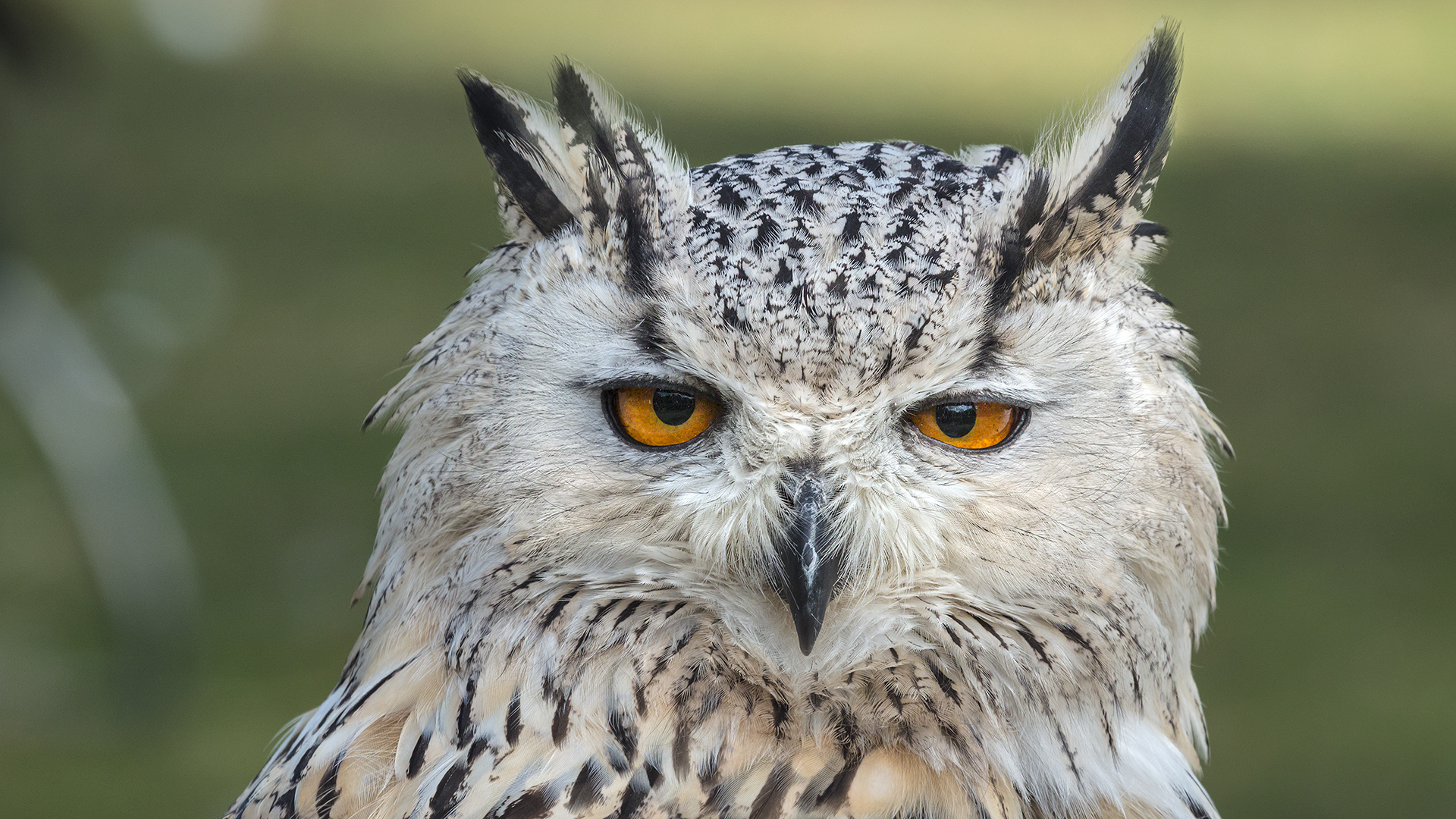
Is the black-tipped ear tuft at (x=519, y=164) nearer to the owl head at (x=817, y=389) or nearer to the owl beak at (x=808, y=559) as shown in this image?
the owl head at (x=817, y=389)

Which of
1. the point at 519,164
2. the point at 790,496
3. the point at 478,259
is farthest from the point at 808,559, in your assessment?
the point at 478,259

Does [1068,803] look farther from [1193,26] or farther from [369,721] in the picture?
[1193,26]

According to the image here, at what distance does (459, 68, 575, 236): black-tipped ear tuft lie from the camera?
4.78ft

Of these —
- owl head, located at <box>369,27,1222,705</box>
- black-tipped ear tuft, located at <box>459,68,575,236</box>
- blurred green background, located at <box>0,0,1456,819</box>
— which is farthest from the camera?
blurred green background, located at <box>0,0,1456,819</box>

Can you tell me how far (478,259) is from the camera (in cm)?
753

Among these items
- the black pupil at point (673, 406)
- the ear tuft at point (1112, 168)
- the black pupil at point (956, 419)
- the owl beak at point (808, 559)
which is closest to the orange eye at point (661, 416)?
the black pupil at point (673, 406)

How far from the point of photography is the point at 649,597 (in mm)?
1412

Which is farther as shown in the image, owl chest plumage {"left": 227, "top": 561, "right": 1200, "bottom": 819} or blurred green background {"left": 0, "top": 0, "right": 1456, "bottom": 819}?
blurred green background {"left": 0, "top": 0, "right": 1456, "bottom": 819}

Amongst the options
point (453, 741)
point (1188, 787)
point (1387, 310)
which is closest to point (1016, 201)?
point (1188, 787)

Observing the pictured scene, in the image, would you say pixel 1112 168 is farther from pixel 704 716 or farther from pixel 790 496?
pixel 704 716

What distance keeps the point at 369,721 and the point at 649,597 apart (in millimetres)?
343

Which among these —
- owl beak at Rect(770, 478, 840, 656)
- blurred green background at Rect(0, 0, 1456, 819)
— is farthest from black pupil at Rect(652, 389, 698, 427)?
Result: blurred green background at Rect(0, 0, 1456, 819)

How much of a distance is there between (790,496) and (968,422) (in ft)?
0.64

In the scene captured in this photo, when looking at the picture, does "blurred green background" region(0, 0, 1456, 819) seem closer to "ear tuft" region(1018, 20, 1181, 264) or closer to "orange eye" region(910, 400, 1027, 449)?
"ear tuft" region(1018, 20, 1181, 264)
